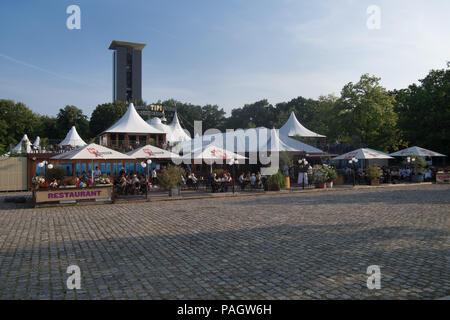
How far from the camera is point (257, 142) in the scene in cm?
2645

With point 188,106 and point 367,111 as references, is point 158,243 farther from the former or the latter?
point 188,106

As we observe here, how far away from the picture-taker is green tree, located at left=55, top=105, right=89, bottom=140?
52.9m

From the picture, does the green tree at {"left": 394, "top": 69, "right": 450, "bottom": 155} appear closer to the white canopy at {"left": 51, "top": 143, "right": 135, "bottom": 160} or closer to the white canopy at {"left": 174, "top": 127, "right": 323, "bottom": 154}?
the white canopy at {"left": 174, "top": 127, "right": 323, "bottom": 154}

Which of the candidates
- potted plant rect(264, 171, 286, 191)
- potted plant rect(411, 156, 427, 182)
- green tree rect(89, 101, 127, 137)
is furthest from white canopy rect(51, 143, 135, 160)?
green tree rect(89, 101, 127, 137)

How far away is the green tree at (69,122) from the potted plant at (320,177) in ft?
145

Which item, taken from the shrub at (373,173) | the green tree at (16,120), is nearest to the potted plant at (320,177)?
the shrub at (373,173)

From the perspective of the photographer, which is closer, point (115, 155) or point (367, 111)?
point (115, 155)

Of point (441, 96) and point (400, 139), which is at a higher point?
point (441, 96)

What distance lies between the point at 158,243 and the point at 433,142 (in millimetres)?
35259

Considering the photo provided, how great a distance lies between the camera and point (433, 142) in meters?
33.2

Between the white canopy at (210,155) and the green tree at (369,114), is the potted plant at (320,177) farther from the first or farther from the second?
the green tree at (369,114)
